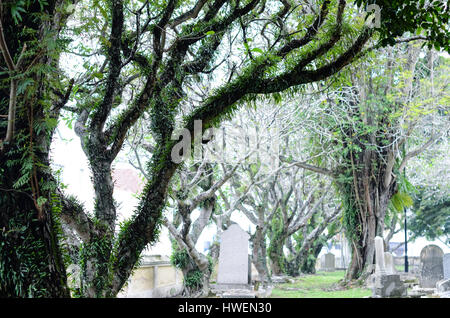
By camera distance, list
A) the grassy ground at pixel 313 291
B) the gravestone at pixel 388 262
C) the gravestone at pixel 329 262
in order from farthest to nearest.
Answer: the gravestone at pixel 329 262
the gravestone at pixel 388 262
the grassy ground at pixel 313 291

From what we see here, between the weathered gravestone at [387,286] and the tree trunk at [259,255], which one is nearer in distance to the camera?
the weathered gravestone at [387,286]

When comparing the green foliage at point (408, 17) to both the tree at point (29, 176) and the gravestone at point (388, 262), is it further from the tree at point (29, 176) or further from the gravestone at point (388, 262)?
the gravestone at point (388, 262)

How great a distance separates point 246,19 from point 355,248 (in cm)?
753

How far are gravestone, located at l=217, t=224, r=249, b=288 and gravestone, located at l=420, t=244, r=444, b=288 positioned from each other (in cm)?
462

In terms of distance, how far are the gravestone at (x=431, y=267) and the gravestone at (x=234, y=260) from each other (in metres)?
4.62

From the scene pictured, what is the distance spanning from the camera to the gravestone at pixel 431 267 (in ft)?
30.2

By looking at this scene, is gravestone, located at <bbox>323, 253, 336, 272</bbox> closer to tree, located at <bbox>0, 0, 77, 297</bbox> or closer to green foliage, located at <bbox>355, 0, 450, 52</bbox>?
green foliage, located at <bbox>355, 0, 450, 52</bbox>

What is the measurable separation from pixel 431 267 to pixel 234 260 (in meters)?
5.00

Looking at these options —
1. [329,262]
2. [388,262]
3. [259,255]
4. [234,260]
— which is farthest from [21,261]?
[329,262]

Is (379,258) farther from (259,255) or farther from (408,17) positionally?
(408,17)

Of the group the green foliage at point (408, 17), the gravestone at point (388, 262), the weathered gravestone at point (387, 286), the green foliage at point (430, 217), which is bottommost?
the weathered gravestone at point (387, 286)

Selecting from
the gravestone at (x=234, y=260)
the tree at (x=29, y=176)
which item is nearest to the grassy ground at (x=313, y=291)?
the gravestone at (x=234, y=260)

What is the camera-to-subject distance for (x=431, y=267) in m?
9.27

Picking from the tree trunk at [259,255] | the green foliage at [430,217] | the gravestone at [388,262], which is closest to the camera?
the gravestone at [388,262]
